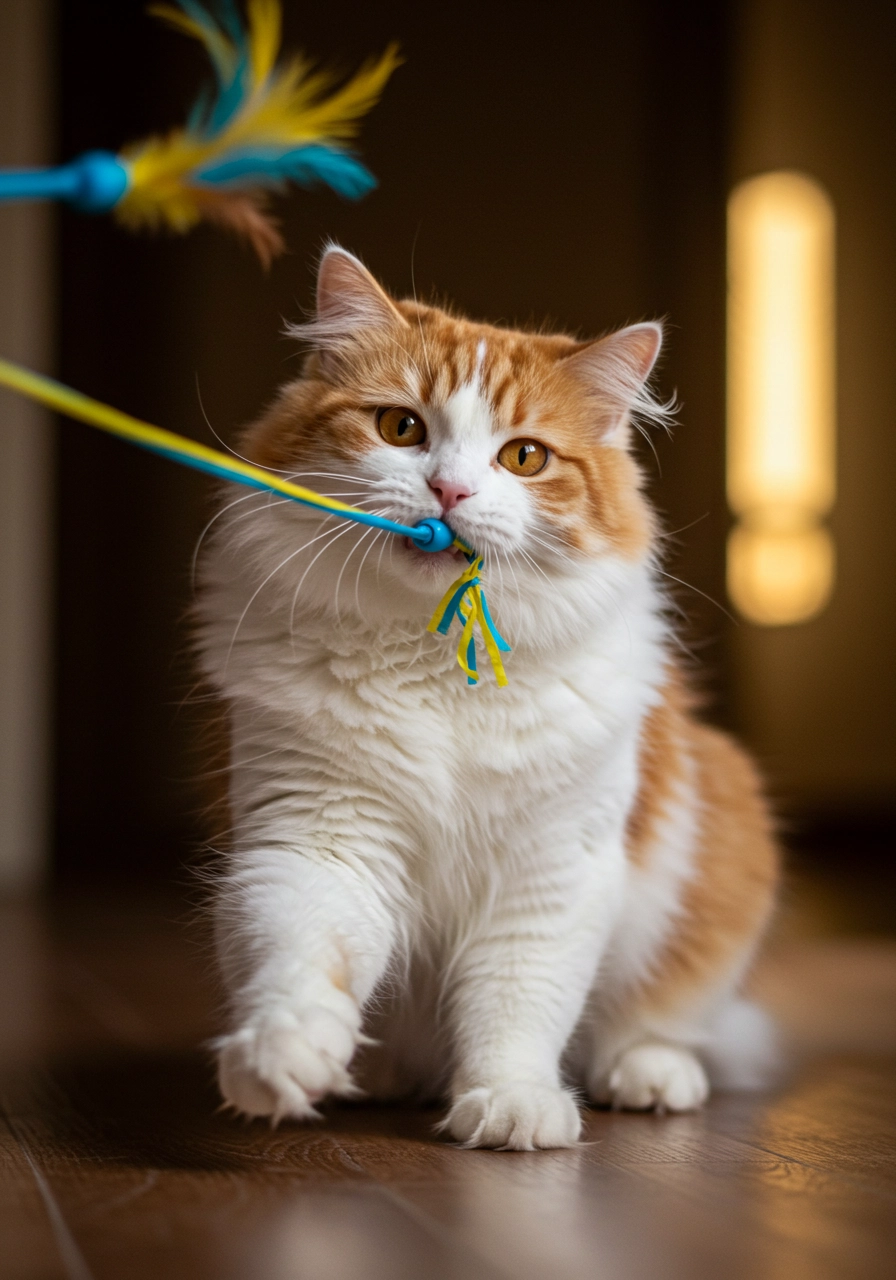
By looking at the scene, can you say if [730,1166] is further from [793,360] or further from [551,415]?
[793,360]

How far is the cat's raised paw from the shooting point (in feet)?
4.93

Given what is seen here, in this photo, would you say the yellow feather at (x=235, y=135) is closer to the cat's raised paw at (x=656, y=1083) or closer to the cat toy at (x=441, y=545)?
the cat toy at (x=441, y=545)

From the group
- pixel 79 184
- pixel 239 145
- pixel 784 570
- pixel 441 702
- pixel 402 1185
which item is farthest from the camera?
pixel 784 570

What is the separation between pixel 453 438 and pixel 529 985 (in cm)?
57

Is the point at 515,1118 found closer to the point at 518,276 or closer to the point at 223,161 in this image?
the point at 223,161

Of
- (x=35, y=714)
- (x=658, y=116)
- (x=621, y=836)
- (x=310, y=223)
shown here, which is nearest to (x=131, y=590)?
(x=35, y=714)

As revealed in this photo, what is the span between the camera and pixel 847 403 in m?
5.12

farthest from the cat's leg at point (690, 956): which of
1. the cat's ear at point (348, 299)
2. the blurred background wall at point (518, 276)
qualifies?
the blurred background wall at point (518, 276)

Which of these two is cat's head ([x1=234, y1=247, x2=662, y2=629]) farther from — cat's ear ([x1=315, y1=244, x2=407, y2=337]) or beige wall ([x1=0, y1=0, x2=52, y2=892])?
beige wall ([x1=0, y1=0, x2=52, y2=892])

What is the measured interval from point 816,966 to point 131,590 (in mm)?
2669

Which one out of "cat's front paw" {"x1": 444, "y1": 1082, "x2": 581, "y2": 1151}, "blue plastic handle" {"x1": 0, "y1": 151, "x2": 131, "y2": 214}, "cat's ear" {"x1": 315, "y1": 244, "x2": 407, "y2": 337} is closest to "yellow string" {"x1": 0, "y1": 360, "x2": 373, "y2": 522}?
"blue plastic handle" {"x1": 0, "y1": 151, "x2": 131, "y2": 214}

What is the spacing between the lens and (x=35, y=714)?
13.6 ft

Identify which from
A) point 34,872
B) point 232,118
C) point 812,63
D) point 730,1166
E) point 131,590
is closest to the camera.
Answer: point 232,118

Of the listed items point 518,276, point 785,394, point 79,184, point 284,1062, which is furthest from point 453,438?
point 785,394
